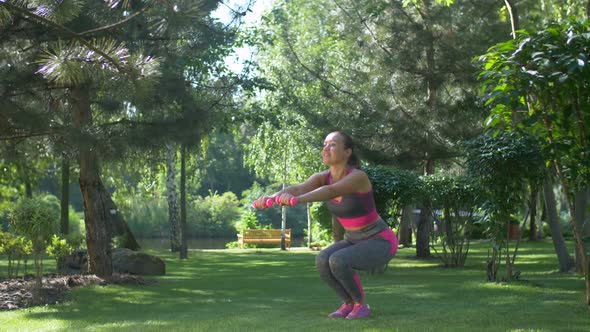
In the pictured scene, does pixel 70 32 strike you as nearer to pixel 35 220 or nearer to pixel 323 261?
pixel 35 220

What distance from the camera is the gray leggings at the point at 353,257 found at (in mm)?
6531

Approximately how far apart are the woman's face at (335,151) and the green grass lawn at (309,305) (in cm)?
149

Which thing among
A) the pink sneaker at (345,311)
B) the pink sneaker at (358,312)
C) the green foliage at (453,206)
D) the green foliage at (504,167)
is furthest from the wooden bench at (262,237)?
the pink sneaker at (358,312)

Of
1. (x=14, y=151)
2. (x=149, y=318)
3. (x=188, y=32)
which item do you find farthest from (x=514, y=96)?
(x=14, y=151)

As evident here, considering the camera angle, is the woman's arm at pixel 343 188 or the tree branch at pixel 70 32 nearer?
the woman's arm at pixel 343 188

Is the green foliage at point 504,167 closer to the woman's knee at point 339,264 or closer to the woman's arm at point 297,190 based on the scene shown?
the woman's arm at point 297,190

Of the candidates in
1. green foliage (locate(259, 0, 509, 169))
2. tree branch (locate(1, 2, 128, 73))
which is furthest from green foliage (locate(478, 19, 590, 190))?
green foliage (locate(259, 0, 509, 169))

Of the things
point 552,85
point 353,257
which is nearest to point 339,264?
point 353,257

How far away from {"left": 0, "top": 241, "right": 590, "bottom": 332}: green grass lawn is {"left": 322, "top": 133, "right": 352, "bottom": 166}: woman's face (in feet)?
4.88

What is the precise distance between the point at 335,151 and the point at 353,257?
3.30 feet

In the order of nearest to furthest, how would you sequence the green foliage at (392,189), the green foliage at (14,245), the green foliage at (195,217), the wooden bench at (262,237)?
1. the green foliage at (14,245)
2. the green foliage at (392,189)
3. the wooden bench at (262,237)
4. the green foliage at (195,217)

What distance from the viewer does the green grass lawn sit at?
6.75m

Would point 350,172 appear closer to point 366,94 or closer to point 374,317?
point 374,317

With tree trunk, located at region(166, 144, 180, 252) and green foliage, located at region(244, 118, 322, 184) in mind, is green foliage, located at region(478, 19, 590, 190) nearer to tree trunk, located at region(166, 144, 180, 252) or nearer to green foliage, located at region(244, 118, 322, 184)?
tree trunk, located at region(166, 144, 180, 252)
